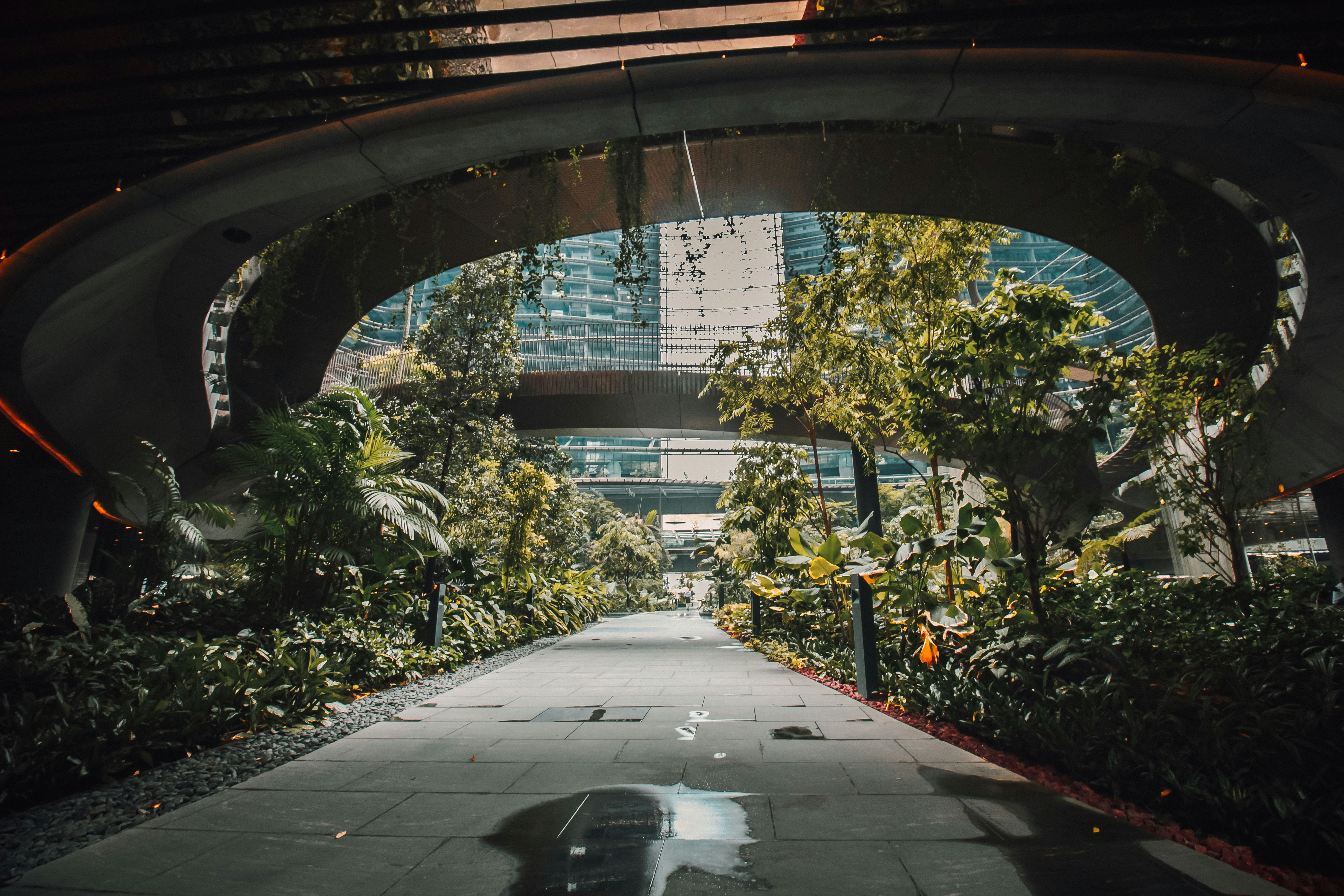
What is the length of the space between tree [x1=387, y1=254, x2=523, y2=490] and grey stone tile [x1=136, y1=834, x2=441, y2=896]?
23.7ft

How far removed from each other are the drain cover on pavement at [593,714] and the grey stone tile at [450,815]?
1.80m

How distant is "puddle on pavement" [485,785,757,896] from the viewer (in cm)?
207

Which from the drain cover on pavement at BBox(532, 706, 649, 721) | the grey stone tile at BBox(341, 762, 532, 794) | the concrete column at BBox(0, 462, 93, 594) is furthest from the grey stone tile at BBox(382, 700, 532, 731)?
the concrete column at BBox(0, 462, 93, 594)

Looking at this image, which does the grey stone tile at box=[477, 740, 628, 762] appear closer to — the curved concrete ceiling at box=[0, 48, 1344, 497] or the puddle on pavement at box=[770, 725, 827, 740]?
the puddle on pavement at box=[770, 725, 827, 740]

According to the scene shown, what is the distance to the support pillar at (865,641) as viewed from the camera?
17.9 ft

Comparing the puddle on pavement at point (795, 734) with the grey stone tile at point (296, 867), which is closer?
the grey stone tile at point (296, 867)

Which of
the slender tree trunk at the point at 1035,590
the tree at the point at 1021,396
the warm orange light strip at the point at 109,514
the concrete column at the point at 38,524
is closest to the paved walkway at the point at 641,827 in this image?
the slender tree trunk at the point at 1035,590

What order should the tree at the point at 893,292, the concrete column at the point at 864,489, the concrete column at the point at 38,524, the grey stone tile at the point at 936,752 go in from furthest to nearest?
the concrete column at the point at 864,489 < the concrete column at the point at 38,524 < the tree at the point at 893,292 < the grey stone tile at the point at 936,752

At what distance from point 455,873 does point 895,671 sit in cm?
450

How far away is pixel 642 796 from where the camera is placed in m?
2.93

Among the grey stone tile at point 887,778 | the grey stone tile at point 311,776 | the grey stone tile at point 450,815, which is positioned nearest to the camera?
the grey stone tile at point 450,815

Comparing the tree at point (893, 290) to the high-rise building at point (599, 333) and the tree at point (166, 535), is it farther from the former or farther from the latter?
the tree at point (166, 535)

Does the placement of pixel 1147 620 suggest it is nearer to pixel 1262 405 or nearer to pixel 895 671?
pixel 895 671

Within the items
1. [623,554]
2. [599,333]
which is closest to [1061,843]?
[623,554]
